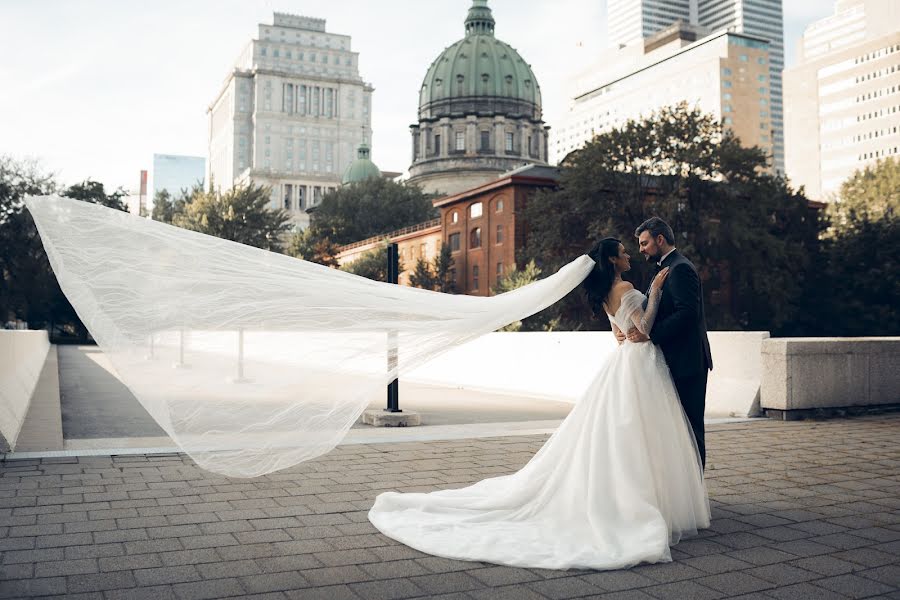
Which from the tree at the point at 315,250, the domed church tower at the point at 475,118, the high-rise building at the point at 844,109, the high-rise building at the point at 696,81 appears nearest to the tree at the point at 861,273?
the tree at the point at 315,250

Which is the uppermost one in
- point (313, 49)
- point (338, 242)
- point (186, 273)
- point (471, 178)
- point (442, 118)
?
point (313, 49)

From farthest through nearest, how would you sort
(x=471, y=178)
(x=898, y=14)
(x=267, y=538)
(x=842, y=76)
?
(x=898, y=14) → (x=842, y=76) → (x=471, y=178) → (x=267, y=538)

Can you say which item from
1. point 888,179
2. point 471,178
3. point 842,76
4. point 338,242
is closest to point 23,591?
point 888,179

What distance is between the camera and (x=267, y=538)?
5.43 metres

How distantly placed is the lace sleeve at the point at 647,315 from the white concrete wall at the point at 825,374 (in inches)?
260

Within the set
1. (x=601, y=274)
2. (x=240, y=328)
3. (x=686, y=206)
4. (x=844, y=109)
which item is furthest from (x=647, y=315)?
(x=844, y=109)

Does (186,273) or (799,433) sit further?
(799,433)

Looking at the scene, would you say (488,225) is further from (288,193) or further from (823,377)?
(288,193)

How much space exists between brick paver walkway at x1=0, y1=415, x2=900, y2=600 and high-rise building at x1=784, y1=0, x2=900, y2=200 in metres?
122

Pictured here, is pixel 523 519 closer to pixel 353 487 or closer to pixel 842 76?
pixel 353 487

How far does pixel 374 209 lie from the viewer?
103m

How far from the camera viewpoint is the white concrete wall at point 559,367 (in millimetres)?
12586

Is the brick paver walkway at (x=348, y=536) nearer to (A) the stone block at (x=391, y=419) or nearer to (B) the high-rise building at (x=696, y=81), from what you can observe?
(A) the stone block at (x=391, y=419)

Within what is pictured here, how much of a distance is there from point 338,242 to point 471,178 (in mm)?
23395
